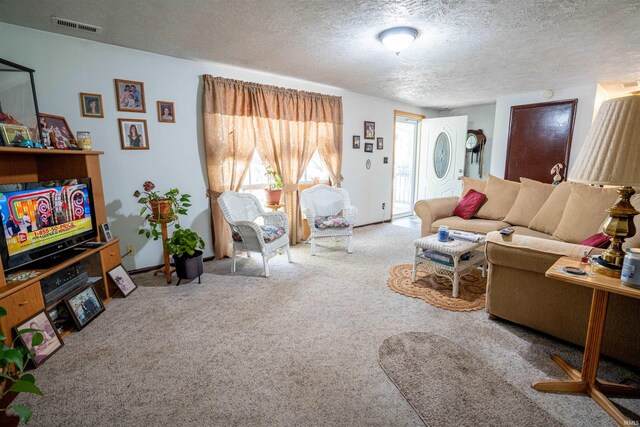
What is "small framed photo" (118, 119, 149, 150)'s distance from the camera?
3055 millimetres

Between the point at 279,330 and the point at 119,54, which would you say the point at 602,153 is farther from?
the point at 119,54

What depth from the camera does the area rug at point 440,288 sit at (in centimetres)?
258

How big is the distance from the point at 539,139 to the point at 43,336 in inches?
249

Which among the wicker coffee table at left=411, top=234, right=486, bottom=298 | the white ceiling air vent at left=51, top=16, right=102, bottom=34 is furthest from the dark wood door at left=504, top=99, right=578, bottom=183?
the white ceiling air vent at left=51, top=16, right=102, bottom=34

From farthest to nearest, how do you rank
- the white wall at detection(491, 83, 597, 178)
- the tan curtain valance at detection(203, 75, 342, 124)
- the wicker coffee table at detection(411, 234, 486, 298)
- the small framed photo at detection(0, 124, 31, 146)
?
the white wall at detection(491, 83, 597, 178) < the tan curtain valance at detection(203, 75, 342, 124) < the wicker coffee table at detection(411, 234, 486, 298) < the small framed photo at detection(0, 124, 31, 146)

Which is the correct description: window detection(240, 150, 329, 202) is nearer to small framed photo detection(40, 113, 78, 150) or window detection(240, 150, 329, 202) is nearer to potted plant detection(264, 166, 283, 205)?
potted plant detection(264, 166, 283, 205)

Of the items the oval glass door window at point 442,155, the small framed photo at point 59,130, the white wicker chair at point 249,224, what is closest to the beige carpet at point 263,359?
the white wicker chair at point 249,224

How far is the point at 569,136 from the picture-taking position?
4621 millimetres

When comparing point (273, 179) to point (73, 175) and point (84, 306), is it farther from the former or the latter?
point (84, 306)

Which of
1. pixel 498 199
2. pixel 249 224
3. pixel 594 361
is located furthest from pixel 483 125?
pixel 594 361

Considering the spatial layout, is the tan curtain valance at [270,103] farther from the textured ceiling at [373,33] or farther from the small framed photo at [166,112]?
the small framed photo at [166,112]

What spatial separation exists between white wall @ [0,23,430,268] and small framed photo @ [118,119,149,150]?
0.15 ft

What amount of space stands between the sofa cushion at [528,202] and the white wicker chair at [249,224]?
2637 mm

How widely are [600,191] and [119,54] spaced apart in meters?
Result: 4.60
